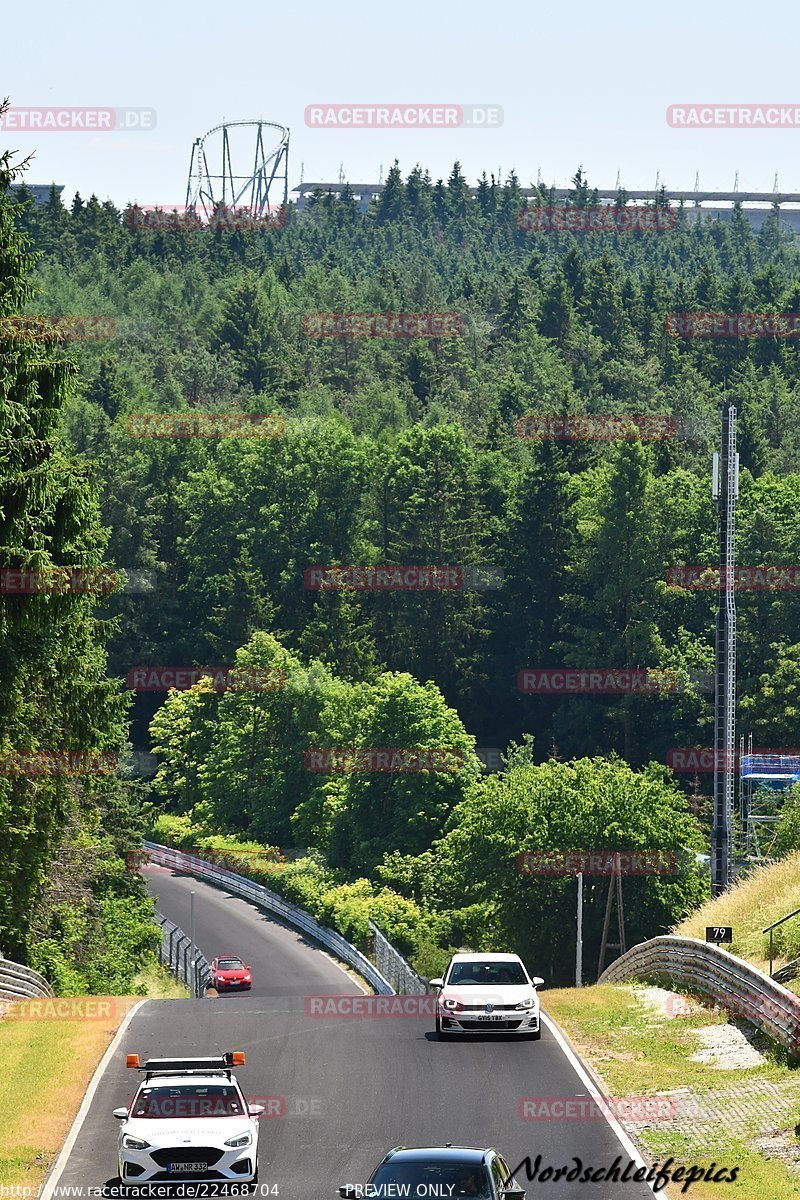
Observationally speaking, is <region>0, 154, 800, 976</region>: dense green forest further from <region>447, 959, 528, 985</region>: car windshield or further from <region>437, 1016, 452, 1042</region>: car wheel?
<region>437, 1016, 452, 1042</region>: car wheel

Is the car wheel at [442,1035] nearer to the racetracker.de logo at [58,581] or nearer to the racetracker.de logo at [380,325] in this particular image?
the racetracker.de logo at [58,581]

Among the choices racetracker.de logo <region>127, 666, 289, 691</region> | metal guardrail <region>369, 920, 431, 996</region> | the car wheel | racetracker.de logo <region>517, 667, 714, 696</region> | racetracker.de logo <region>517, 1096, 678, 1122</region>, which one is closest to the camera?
racetracker.de logo <region>517, 1096, 678, 1122</region>

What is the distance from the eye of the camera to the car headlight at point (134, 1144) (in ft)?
64.0

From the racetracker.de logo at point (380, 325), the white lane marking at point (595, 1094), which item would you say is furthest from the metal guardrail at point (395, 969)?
the racetracker.de logo at point (380, 325)

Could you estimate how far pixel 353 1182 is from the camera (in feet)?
→ 65.2

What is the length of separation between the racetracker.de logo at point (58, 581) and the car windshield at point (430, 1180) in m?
18.4

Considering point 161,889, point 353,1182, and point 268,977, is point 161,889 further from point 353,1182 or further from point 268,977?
point 353,1182

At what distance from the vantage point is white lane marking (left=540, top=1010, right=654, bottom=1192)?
21.4 metres

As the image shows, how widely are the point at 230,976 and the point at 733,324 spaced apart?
397ft

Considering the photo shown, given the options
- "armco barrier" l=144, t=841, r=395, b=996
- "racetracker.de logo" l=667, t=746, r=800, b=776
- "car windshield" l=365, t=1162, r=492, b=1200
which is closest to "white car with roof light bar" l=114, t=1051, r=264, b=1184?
"car windshield" l=365, t=1162, r=492, b=1200

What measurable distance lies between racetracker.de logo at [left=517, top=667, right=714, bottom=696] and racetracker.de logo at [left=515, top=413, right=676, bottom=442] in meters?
15.9

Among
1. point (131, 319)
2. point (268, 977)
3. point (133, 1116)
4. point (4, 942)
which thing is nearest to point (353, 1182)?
point (133, 1116)

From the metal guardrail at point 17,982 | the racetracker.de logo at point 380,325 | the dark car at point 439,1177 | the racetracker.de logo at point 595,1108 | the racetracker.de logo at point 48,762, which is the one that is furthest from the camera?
the racetracker.de logo at point 380,325

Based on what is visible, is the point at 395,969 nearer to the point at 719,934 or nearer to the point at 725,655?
the point at 725,655
